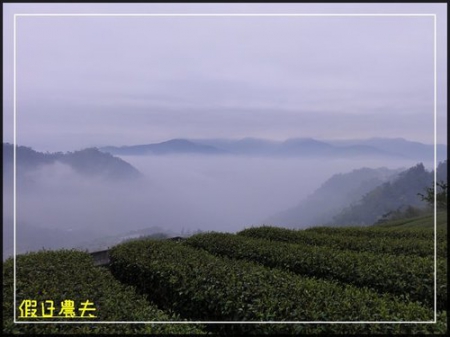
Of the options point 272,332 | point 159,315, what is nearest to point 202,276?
point 159,315

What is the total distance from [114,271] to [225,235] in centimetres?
308

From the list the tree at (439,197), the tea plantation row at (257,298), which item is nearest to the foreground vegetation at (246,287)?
the tea plantation row at (257,298)

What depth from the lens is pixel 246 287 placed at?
5.04 metres

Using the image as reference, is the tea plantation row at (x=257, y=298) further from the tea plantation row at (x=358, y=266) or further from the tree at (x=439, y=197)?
the tree at (x=439, y=197)

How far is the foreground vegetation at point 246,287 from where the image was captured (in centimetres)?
401

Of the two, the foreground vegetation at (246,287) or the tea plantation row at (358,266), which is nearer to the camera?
the foreground vegetation at (246,287)

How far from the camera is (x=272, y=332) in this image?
4.04 metres

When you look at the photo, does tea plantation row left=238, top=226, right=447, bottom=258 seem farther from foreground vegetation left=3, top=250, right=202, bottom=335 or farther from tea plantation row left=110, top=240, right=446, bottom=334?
foreground vegetation left=3, top=250, right=202, bottom=335

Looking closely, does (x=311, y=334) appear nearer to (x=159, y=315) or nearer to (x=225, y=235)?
(x=159, y=315)

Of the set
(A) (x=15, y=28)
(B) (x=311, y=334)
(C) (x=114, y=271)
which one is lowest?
(C) (x=114, y=271)

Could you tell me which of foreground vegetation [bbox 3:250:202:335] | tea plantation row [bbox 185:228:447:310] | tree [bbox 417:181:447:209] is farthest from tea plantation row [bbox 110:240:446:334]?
tree [bbox 417:181:447:209]

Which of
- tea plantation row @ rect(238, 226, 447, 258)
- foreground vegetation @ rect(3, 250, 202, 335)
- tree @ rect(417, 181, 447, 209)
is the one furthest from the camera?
tree @ rect(417, 181, 447, 209)

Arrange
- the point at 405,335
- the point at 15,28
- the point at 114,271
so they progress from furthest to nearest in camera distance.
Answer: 1. the point at 114,271
2. the point at 15,28
3. the point at 405,335

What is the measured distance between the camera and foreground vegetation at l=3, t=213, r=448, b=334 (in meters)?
4.01
